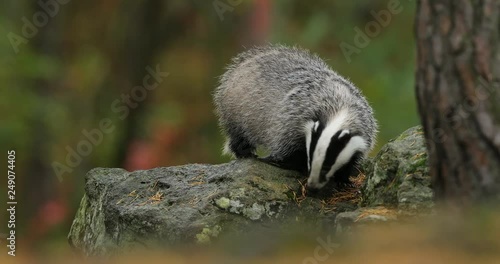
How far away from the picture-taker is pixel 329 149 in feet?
18.1

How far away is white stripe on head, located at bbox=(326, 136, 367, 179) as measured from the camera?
5571 mm

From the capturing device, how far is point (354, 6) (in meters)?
16.5

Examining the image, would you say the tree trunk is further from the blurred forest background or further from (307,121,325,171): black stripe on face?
the blurred forest background

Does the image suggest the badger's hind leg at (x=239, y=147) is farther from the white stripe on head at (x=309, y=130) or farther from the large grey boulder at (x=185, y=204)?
the white stripe on head at (x=309, y=130)

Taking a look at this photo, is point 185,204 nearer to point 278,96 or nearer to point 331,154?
point 331,154

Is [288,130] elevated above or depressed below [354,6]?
below

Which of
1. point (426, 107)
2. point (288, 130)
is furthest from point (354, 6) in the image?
point (426, 107)

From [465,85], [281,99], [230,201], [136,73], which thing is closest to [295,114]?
[281,99]

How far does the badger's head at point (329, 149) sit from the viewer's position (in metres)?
5.49

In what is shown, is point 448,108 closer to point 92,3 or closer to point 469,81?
point 469,81

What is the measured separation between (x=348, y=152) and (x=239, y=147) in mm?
1618

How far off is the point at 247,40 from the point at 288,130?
7.86 m

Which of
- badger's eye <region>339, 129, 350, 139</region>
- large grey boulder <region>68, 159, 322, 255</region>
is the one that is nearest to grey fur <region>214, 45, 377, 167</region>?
badger's eye <region>339, 129, 350, 139</region>

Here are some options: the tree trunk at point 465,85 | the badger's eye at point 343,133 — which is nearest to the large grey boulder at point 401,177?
the badger's eye at point 343,133
